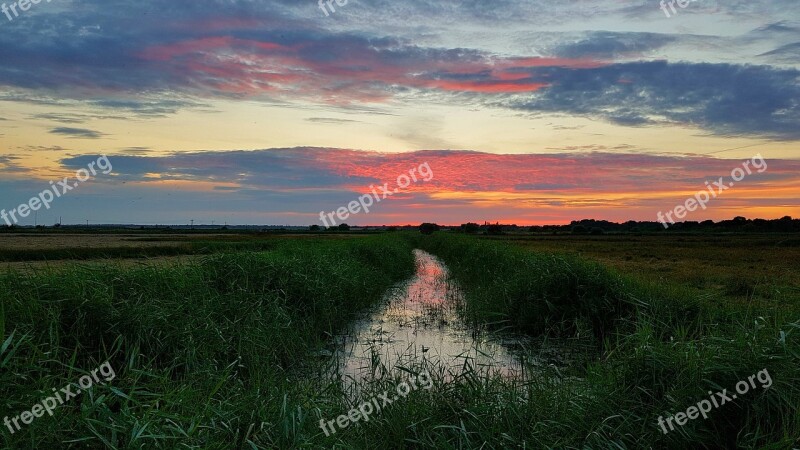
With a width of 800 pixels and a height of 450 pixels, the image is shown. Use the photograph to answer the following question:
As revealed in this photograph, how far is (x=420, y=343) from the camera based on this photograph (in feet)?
31.9

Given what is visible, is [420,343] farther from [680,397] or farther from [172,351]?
[680,397]

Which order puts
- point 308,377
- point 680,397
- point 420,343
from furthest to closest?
point 420,343
point 308,377
point 680,397

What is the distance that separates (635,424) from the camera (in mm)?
4594

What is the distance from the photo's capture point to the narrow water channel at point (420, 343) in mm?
7520

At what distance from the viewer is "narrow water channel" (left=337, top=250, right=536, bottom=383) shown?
24.7 feet

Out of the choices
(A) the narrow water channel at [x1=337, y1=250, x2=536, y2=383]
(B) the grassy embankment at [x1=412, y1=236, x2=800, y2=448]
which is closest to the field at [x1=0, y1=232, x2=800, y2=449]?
(B) the grassy embankment at [x1=412, y1=236, x2=800, y2=448]

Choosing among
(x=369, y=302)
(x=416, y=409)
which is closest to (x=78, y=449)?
(x=416, y=409)

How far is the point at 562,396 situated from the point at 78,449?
4345mm

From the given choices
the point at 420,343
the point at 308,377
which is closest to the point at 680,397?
the point at 308,377

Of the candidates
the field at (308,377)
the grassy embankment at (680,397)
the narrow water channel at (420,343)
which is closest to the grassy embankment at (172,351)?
the field at (308,377)

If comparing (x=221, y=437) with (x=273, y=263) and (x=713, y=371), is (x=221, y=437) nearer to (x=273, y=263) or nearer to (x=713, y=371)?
(x=713, y=371)

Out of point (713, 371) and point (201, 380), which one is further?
point (201, 380)

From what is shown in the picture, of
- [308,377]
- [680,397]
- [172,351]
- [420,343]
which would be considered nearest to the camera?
[680,397]

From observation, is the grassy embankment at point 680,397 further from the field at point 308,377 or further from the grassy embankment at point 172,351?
the grassy embankment at point 172,351
